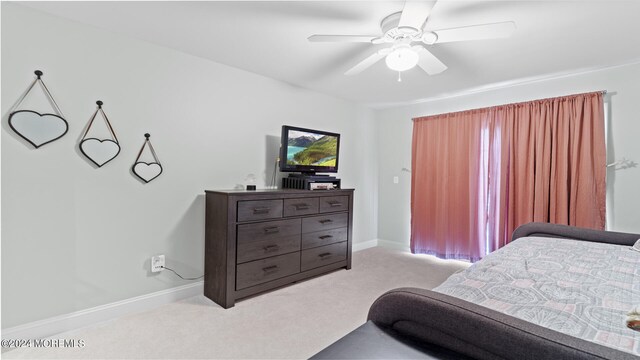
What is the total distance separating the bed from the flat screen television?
2.18 meters

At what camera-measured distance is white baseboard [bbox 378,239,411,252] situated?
14.8 feet

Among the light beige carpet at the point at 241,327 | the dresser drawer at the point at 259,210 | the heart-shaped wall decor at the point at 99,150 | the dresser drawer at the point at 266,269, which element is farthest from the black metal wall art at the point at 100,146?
the dresser drawer at the point at 266,269

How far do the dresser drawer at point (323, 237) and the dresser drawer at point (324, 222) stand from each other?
0.15ft

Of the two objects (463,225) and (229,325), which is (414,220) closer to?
(463,225)

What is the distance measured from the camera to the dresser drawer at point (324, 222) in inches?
124

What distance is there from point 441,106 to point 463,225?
5.49 ft

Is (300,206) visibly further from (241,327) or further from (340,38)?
(340,38)

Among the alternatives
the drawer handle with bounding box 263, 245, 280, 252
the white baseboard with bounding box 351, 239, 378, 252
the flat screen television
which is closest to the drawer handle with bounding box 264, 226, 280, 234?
the drawer handle with bounding box 263, 245, 280, 252

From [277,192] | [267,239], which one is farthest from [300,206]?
[267,239]

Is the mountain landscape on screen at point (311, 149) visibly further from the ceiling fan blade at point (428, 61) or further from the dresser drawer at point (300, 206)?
the ceiling fan blade at point (428, 61)

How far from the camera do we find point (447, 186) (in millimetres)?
3994

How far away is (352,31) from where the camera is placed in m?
2.23

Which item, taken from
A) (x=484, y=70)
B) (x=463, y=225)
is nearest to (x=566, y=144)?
(x=484, y=70)

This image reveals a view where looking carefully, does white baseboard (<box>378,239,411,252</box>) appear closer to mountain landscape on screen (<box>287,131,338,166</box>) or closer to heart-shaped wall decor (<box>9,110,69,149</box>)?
mountain landscape on screen (<box>287,131,338,166</box>)
